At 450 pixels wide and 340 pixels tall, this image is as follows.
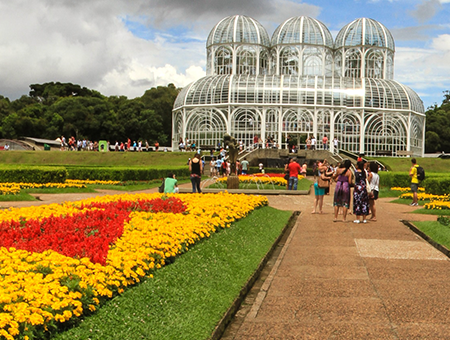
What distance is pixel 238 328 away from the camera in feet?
19.5

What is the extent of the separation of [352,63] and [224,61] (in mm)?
13066

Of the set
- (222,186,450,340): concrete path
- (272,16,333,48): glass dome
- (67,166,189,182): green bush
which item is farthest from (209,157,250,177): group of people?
(272,16,333,48): glass dome

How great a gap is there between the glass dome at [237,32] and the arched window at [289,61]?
8.18 ft

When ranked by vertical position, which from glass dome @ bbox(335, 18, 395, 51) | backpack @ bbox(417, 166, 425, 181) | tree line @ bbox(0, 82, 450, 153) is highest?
glass dome @ bbox(335, 18, 395, 51)

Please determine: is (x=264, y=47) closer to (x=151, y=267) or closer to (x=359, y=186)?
(x=359, y=186)

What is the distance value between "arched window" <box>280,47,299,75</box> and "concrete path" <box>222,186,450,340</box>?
47110mm

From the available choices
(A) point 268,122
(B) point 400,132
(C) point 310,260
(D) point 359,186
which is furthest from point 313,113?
(C) point 310,260

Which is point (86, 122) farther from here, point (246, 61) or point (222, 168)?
point (222, 168)

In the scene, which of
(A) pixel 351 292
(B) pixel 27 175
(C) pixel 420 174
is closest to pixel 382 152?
(C) pixel 420 174

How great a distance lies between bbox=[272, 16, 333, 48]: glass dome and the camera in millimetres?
57469

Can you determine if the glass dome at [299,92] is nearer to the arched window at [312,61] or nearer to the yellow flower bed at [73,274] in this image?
the arched window at [312,61]

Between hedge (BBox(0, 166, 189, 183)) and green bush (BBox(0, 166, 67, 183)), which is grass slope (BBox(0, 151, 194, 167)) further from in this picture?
green bush (BBox(0, 166, 67, 183))

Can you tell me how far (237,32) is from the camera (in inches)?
2270

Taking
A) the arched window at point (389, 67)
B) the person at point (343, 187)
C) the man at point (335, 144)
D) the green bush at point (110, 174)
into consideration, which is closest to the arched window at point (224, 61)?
the man at point (335, 144)
